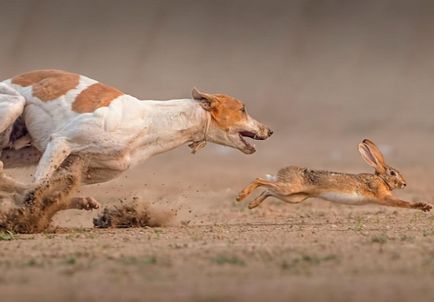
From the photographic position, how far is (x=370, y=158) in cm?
1295

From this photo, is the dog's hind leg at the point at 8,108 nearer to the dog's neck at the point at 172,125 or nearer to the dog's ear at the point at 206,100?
the dog's neck at the point at 172,125

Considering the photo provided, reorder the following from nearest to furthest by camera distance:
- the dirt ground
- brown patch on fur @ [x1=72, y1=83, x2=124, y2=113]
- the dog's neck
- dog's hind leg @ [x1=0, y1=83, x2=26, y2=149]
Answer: the dirt ground < brown patch on fur @ [x1=72, y1=83, x2=124, y2=113] < dog's hind leg @ [x1=0, y1=83, x2=26, y2=149] < the dog's neck

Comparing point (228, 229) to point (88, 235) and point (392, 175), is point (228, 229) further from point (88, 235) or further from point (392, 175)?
point (392, 175)

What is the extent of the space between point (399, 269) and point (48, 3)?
99.7 ft

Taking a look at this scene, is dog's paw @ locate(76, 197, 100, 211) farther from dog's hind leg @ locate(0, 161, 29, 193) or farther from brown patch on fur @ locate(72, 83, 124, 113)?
brown patch on fur @ locate(72, 83, 124, 113)

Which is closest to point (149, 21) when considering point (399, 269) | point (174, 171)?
point (174, 171)

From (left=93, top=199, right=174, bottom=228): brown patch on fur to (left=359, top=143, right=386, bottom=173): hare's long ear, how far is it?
2.56m

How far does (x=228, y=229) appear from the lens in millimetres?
10734

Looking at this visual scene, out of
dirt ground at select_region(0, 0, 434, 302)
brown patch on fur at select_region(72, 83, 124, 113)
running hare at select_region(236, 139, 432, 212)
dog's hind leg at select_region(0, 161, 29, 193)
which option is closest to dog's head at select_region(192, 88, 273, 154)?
running hare at select_region(236, 139, 432, 212)

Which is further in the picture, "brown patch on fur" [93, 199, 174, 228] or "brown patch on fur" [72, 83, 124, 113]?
"brown patch on fur" [93, 199, 174, 228]

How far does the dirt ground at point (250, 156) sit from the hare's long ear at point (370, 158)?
497 millimetres

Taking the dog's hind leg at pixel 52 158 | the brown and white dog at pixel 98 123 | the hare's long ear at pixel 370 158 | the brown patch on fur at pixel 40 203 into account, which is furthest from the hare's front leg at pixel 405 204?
the dog's hind leg at pixel 52 158

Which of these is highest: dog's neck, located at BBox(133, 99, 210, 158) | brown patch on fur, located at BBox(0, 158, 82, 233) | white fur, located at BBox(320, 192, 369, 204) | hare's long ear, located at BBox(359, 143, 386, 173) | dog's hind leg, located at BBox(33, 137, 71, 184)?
hare's long ear, located at BBox(359, 143, 386, 173)

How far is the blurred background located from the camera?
93.9ft
